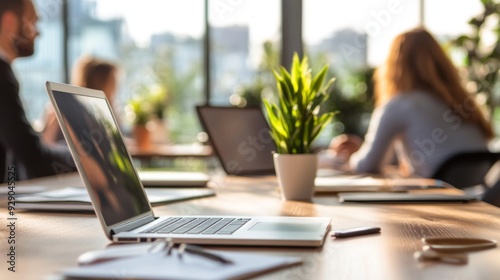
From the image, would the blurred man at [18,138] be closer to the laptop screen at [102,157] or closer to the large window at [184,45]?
the laptop screen at [102,157]

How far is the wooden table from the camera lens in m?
1.07

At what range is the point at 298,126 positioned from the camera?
7.17ft

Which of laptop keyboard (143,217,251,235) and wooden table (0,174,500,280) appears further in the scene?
laptop keyboard (143,217,251,235)

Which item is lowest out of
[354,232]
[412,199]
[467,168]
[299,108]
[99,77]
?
[467,168]

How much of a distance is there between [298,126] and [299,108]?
50 millimetres

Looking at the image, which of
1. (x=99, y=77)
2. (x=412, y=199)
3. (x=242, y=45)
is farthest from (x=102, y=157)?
(x=242, y=45)

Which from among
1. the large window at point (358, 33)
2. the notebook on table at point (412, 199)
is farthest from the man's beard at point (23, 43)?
the large window at point (358, 33)

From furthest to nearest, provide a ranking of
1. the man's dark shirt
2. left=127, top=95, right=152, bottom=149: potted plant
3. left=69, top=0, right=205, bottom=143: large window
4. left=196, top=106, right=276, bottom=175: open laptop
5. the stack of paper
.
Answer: left=69, top=0, right=205, bottom=143: large window
left=127, top=95, right=152, bottom=149: potted plant
left=196, top=106, right=276, bottom=175: open laptop
the man's dark shirt
the stack of paper

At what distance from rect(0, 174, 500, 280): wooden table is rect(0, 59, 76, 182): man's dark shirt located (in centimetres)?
118

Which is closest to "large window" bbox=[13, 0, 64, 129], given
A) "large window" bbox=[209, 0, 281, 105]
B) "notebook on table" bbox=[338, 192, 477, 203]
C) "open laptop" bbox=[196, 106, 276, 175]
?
"large window" bbox=[209, 0, 281, 105]

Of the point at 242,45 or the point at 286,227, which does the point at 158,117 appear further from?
the point at 286,227

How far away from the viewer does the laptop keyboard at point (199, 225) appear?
139 cm

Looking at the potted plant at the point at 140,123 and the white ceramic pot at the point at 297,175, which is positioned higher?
the white ceramic pot at the point at 297,175

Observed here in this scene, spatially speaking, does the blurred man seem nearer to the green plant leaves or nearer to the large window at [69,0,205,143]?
the green plant leaves
